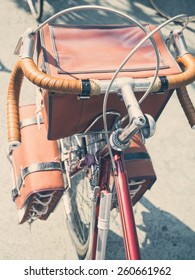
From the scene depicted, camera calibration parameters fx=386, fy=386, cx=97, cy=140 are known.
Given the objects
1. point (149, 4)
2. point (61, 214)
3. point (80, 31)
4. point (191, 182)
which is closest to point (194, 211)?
point (191, 182)

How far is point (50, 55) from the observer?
6.84ft

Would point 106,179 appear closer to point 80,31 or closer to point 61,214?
point 80,31

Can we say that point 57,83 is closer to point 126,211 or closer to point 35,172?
point 126,211

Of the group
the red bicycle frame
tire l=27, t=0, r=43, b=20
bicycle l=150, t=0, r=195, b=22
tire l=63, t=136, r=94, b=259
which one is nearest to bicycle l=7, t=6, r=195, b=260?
the red bicycle frame

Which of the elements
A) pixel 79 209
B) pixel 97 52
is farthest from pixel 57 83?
pixel 79 209

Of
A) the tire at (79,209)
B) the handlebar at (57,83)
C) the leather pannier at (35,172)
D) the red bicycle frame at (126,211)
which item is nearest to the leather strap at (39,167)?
the leather pannier at (35,172)

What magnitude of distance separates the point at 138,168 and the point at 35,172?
0.72 metres

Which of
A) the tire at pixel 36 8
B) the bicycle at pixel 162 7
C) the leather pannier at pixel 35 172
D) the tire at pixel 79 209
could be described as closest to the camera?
the leather pannier at pixel 35 172

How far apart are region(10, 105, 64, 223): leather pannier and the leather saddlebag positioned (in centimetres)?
48

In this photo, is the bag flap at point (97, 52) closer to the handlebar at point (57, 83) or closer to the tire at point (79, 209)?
the handlebar at point (57, 83)

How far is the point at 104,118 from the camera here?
172 centimetres

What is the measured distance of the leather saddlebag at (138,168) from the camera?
2.66 metres

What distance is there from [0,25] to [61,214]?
2620 millimetres

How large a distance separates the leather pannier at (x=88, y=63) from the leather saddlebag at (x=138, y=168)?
454mm
